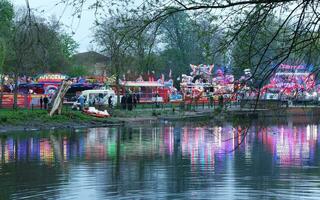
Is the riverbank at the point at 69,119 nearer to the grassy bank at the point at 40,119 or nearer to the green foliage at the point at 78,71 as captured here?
the grassy bank at the point at 40,119

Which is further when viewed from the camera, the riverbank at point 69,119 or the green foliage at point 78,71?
the green foliage at point 78,71

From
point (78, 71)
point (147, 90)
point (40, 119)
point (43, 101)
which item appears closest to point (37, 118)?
point (40, 119)

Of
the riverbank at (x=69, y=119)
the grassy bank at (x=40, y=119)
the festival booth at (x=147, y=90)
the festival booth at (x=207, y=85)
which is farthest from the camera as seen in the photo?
the festival booth at (x=147, y=90)

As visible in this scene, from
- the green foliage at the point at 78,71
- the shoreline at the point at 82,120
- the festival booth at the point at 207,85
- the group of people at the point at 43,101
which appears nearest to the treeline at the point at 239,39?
the festival booth at the point at 207,85

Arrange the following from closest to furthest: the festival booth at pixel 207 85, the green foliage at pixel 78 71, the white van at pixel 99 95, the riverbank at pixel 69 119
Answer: the festival booth at pixel 207 85
the riverbank at pixel 69 119
the white van at pixel 99 95
the green foliage at pixel 78 71

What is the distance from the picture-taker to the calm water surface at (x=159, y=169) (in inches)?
639

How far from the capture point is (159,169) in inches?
841

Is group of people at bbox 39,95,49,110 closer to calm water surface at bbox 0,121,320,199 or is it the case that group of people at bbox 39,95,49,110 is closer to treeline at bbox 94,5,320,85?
calm water surface at bbox 0,121,320,199

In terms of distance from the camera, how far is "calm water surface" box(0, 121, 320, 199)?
639 inches

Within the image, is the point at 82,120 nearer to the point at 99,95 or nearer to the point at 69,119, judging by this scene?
the point at 69,119

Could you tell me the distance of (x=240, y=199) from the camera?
49.4ft

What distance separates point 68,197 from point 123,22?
21.4ft

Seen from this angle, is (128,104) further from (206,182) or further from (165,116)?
(206,182)

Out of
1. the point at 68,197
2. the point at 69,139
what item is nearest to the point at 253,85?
the point at 68,197
